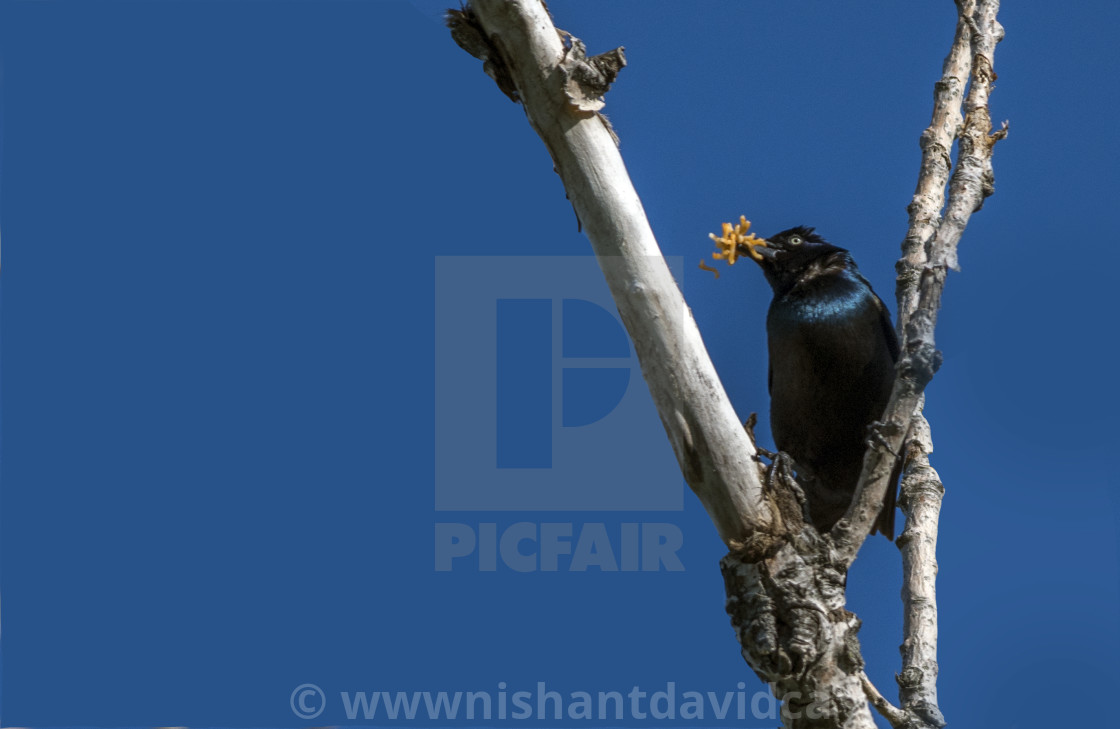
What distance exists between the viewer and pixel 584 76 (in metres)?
3.23

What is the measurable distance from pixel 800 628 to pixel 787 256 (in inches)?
100

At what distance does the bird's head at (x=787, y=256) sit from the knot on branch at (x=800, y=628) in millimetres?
2213

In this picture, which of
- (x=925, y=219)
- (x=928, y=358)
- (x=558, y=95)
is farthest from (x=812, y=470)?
(x=558, y=95)

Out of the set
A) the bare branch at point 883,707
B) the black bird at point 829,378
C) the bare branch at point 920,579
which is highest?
the black bird at point 829,378

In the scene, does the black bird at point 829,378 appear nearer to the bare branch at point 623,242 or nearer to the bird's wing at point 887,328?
the bird's wing at point 887,328

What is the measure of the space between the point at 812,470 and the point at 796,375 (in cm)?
45

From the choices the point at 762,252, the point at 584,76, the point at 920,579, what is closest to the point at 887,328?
the point at 762,252

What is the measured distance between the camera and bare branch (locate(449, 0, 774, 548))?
127 inches

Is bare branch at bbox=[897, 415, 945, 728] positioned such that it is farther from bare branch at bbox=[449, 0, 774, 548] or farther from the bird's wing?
bare branch at bbox=[449, 0, 774, 548]

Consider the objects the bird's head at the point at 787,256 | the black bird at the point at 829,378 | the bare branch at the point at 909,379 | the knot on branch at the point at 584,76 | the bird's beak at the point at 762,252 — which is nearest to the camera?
the knot on branch at the point at 584,76

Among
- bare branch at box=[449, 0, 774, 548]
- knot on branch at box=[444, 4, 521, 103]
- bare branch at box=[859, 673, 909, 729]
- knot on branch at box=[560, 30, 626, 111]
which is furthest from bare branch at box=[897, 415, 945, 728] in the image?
knot on branch at box=[444, 4, 521, 103]

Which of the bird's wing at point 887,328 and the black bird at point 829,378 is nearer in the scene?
the black bird at point 829,378

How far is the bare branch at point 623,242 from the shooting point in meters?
3.24

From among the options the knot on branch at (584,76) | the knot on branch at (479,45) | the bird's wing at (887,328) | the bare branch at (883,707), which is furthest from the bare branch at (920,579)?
the knot on branch at (479,45)
